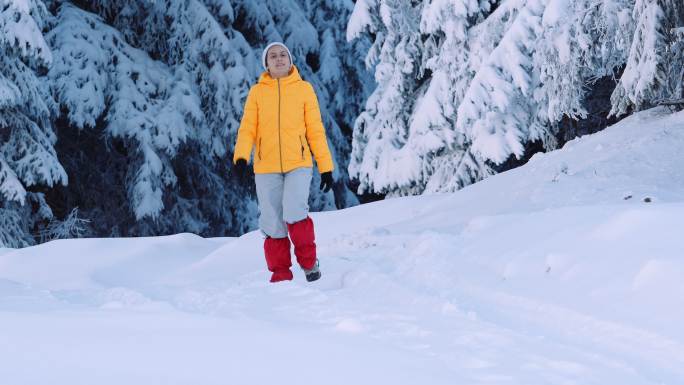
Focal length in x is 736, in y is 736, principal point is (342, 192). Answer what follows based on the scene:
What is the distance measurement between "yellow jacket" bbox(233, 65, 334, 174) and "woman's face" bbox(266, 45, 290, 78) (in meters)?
0.06

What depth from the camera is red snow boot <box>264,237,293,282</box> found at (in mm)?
5340

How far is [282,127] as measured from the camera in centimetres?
523

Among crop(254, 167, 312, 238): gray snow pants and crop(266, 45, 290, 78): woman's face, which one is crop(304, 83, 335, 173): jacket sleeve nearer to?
crop(254, 167, 312, 238): gray snow pants

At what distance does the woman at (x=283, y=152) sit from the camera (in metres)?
5.23

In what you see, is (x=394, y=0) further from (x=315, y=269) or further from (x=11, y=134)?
(x=315, y=269)

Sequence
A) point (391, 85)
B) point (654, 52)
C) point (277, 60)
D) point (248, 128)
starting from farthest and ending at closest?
point (391, 85) → point (654, 52) → point (248, 128) → point (277, 60)

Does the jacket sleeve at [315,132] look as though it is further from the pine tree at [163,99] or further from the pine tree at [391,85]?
the pine tree at [163,99]

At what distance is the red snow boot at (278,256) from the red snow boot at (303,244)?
0.46 feet

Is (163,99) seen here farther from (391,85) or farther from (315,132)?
(315,132)

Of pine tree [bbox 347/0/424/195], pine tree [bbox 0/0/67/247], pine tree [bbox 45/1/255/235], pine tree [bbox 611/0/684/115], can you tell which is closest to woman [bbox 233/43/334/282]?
pine tree [bbox 611/0/684/115]

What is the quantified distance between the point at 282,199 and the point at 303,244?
37 centimetres

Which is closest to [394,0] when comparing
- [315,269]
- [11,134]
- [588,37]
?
[588,37]

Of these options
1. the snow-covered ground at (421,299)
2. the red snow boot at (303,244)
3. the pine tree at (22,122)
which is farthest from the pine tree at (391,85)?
the red snow boot at (303,244)

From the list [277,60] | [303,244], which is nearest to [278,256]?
[303,244]
